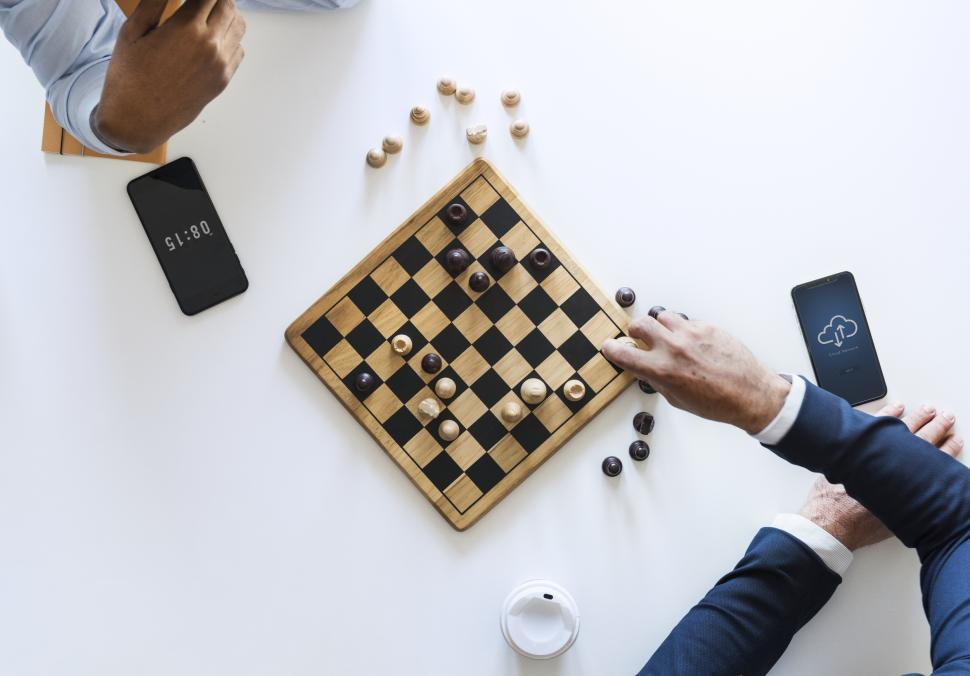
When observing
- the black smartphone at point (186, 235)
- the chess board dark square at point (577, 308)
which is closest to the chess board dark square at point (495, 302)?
the chess board dark square at point (577, 308)

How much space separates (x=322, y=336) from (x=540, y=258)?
45 centimetres

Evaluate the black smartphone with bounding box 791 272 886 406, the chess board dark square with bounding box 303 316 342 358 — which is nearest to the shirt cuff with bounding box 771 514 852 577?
the black smartphone with bounding box 791 272 886 406

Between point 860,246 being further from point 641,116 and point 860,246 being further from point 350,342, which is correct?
point 350,342

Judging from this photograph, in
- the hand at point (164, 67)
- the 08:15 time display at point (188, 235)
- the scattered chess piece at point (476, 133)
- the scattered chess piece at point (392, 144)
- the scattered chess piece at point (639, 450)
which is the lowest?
the scattered chess piece at point (639, 450)

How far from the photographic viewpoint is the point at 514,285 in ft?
5.25

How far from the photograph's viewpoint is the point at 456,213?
1.56 metres

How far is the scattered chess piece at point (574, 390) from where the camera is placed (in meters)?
1.57

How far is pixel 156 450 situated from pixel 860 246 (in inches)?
58.0

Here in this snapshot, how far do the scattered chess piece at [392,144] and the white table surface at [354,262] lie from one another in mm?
29

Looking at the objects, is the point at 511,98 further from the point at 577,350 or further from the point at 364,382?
the point at 364,382

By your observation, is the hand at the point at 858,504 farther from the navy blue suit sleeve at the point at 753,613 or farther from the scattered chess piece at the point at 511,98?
the scattered chess piece at the point at 511,98

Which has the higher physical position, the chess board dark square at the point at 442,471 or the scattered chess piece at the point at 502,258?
the scattered chess piece at the point at 502,258

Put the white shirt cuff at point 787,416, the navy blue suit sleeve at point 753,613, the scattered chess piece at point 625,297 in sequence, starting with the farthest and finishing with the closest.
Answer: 1. the scattered chess piece at point 625,297
2. the navy blue suit sleeve at point 753,613
3. the white shirt cuff at point 787,416

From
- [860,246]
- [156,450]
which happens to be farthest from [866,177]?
[156,450]
